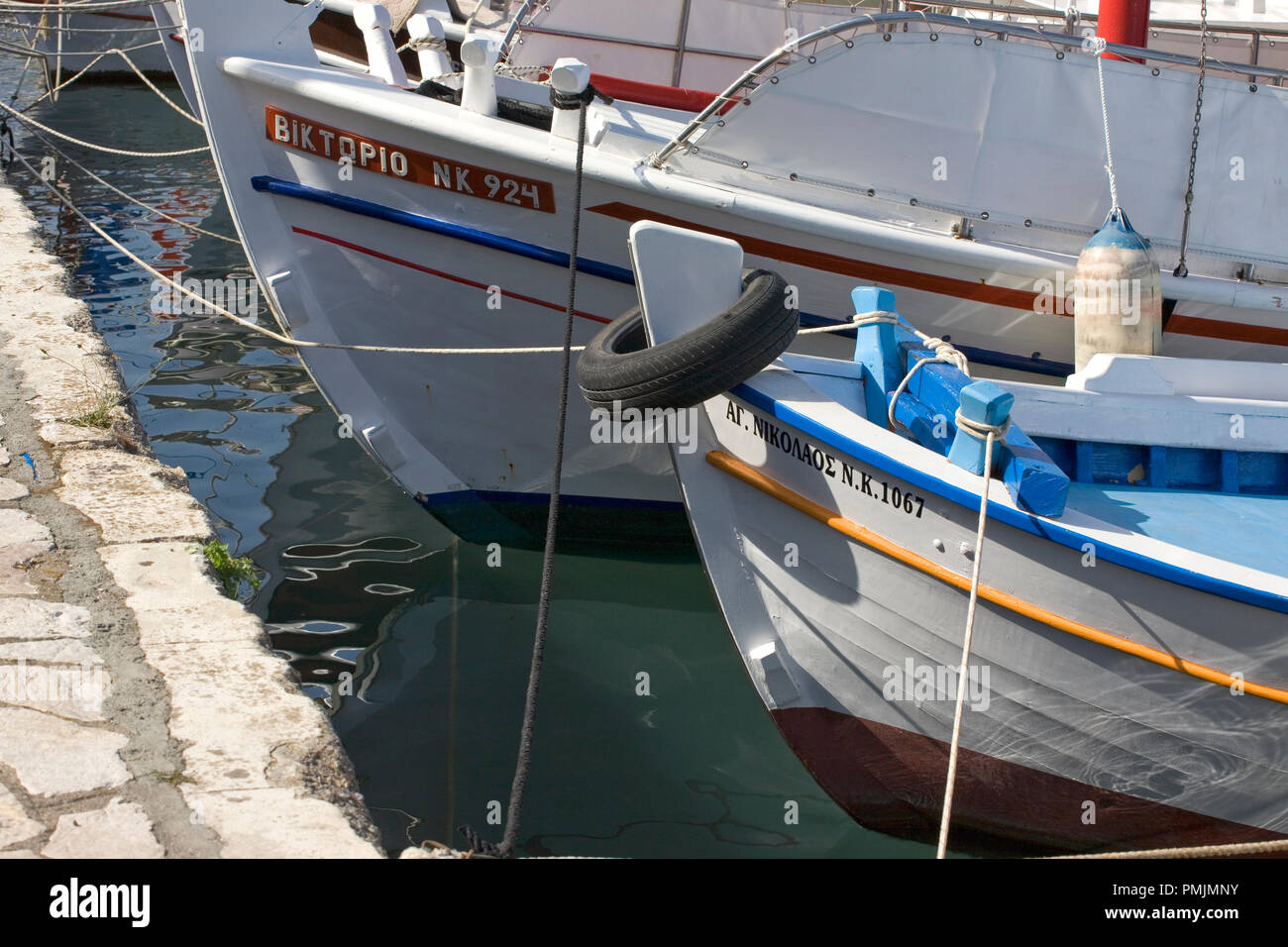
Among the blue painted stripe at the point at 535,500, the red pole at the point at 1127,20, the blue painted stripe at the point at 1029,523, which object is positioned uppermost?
the red pole at the point at 1127,20

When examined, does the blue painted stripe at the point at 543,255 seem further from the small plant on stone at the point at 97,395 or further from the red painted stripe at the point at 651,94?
the red painted stripe at the point at 651,94

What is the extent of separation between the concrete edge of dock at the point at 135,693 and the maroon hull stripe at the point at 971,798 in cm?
189

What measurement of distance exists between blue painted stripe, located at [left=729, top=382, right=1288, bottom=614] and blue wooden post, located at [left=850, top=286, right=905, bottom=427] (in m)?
0.54

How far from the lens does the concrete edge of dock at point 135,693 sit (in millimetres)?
2758

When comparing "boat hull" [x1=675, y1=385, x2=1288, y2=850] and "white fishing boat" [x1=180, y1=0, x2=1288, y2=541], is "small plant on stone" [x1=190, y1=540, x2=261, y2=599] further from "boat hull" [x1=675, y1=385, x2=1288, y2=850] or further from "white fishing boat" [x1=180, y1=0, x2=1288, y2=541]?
"white fishing boat" [x1=180, y1=0, x2=1288, y2=541]

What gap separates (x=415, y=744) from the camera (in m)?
4.68

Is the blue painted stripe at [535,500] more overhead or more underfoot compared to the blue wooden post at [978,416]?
more underfoot

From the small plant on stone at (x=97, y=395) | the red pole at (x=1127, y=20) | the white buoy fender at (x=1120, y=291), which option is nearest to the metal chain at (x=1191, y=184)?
the white buoy fender at (x=1120, y=291)

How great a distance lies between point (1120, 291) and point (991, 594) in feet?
5.61

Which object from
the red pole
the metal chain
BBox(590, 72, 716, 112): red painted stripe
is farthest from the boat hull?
the red pole

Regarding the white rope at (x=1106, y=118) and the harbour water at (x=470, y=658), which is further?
the white rope at (x=1106, y=118)

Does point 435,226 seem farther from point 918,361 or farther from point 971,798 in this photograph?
point 971,798
